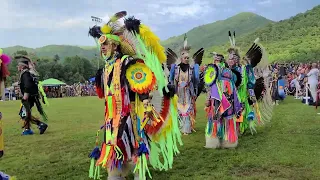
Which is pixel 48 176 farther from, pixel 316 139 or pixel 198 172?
pixel 316 139

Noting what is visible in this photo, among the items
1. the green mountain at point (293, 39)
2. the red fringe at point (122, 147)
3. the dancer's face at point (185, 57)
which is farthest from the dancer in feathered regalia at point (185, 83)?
the green mountain at point (293, 39)

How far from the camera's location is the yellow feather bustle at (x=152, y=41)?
5093 millimetres

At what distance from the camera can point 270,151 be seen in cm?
716

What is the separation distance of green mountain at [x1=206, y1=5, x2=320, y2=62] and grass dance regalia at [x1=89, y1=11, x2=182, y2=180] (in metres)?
41.3

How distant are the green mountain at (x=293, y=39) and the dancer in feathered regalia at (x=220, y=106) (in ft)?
127

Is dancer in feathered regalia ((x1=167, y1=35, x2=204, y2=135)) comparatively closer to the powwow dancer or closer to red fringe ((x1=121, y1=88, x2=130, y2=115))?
red fringe ((x1=121, y1=88, x2=130, y2=115))

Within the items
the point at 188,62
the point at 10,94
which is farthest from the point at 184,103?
the point at 10,94

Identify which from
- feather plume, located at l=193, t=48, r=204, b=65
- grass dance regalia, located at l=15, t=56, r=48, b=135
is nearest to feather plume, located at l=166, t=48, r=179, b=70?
feather plume, located at l=193, t=48, r=204, b=65

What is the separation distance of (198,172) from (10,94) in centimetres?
3270

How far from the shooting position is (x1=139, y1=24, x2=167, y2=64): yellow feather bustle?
16.7ft

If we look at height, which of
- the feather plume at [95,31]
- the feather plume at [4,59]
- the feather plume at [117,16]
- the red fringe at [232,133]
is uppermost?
the feather plume at [117,16]

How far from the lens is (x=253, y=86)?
9.52m

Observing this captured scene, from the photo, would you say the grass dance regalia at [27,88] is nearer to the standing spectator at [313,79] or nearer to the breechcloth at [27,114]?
the breechcloth at [27,114]

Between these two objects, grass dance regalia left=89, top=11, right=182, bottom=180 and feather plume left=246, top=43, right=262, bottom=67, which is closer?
grass dance regalia left=89, top=11, right=182, bottom=180
